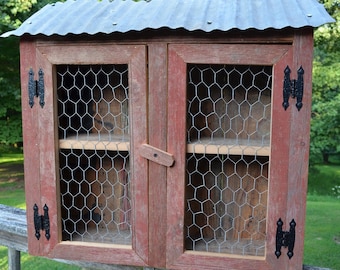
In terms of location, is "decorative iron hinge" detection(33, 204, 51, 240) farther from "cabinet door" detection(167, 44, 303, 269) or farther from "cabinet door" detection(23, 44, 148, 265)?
"cabinet door" detection(167, 44, 303, 269)

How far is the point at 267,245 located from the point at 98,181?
0.49m

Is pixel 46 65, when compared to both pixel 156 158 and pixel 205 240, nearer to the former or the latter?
pixel 156 158

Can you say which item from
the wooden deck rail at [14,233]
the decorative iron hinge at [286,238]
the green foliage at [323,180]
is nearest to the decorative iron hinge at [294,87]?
the decorative iron hinge at [286,238]

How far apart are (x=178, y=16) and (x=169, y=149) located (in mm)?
308

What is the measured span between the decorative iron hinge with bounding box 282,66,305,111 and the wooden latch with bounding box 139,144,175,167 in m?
0.30

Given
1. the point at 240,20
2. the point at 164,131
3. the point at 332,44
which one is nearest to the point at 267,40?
the point at 240,20

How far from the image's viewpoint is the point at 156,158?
3.11ft

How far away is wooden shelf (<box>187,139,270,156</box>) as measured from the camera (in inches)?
36.7

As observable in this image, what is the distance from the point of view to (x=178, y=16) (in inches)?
36.0

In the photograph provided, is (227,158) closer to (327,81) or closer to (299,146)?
(299,146)

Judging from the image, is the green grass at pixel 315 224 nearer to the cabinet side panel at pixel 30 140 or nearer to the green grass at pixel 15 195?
the green grass at pixel 15 195

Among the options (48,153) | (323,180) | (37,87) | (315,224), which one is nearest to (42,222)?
(48,153)

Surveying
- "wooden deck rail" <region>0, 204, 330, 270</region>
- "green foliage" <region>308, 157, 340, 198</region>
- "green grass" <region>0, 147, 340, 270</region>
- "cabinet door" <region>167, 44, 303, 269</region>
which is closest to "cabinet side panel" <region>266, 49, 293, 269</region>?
"cabinet door" <region>167, 44, 303, 269</region>

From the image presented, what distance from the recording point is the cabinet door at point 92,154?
3.14ft
